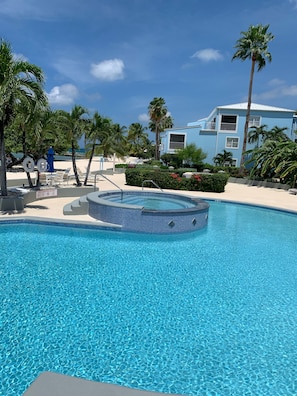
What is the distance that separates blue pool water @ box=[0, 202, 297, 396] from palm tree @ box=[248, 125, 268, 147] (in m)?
29.2

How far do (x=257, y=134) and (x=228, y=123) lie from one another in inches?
164

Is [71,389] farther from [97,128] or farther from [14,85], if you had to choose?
[97,128]

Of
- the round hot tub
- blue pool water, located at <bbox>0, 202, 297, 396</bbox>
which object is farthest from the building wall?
blue pool water, located at <bbox>0, 202, 297, 396</bbox>

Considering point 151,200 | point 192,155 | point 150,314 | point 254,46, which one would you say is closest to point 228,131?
point 192,155

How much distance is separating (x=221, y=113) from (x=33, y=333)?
37160 mm

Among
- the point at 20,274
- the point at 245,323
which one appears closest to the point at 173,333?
the point at 245,323

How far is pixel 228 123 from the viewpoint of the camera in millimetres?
37625

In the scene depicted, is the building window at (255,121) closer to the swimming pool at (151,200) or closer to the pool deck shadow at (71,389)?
the swimming pool at (151,200)

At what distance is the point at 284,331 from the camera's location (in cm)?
489

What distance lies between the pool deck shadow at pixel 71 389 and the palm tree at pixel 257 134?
120 ft

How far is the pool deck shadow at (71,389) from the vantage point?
2.47 m

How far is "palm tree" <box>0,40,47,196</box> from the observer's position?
9.87 m

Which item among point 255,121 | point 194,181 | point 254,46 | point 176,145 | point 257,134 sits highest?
point 254,46

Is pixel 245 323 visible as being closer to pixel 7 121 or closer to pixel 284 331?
pixel 284 331
